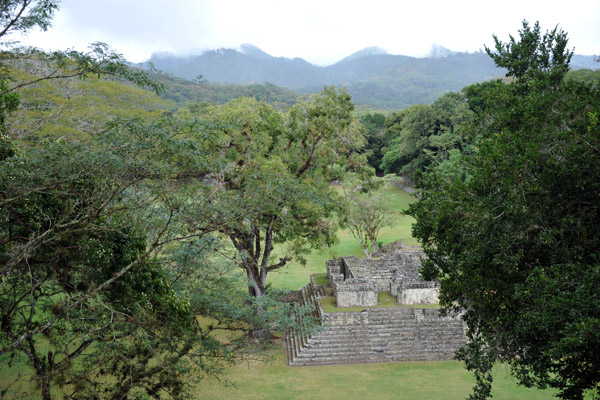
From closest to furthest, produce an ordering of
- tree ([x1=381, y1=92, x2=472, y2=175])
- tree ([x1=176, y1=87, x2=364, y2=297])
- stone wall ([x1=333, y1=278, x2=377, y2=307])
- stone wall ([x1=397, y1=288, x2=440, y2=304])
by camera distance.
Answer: tree ([x1=176, y1=87, x2=364, y2=297])
stone wall ([x1=333, y1=278, x2=377, y2=307])
stone wall ([x1=397, y1=288, x2=440, y2=304])
tree ([x1=381, y1=92, x2=472, y2=175])

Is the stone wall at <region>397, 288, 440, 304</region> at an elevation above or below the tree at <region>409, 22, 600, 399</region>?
below

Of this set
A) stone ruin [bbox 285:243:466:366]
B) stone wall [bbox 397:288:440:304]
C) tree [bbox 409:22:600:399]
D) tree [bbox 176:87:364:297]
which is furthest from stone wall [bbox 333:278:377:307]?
tree [bbox 409:22:600:399]

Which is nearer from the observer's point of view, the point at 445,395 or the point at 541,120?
the point at 541,120

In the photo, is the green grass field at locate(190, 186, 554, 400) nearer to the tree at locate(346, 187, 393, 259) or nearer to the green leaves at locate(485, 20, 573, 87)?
the green leaves at locate(485, 20, 573, 87)

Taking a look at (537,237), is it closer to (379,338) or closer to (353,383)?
(353,383)

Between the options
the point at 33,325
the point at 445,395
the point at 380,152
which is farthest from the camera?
the point at 380,152

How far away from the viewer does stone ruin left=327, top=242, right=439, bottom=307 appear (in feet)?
53.0

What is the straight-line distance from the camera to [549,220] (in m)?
7.15

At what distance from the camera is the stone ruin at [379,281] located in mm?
16156

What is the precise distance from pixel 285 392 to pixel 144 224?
22.9ft

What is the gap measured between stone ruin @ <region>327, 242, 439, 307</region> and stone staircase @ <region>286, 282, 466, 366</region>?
2.28ft

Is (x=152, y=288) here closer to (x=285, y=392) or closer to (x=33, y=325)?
(x=33, y=325)

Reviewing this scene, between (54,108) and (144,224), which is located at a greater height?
(54,108)

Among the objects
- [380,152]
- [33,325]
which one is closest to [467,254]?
[33,325]
